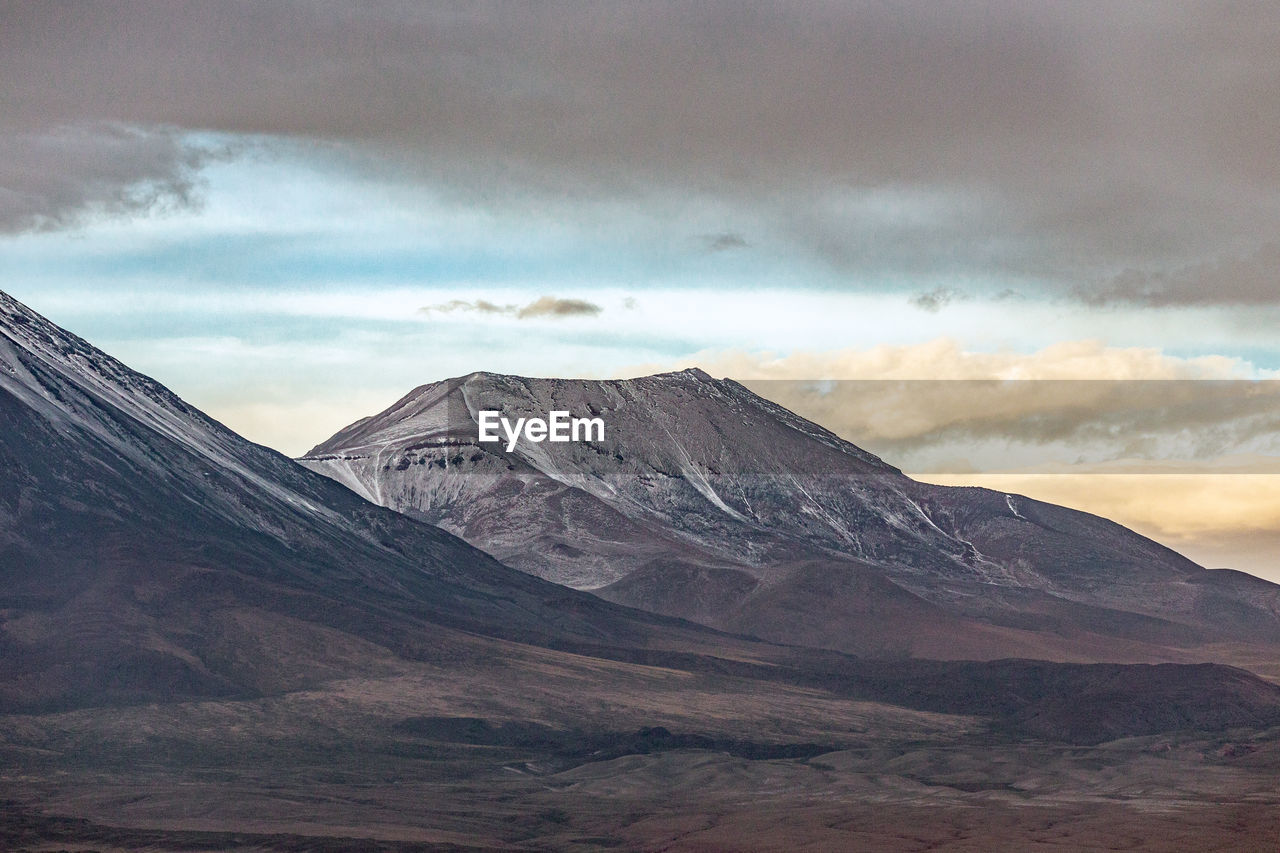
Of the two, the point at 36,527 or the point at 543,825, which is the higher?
the point at 36,527

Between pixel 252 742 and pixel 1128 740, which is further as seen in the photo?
pixel 1128 740

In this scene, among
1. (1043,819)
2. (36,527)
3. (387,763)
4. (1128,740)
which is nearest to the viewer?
(1043,819)

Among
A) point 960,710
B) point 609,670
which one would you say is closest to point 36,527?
point 609,670

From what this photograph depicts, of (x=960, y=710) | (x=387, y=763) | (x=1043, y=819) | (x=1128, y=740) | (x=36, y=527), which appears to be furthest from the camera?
(x=960, y=710)

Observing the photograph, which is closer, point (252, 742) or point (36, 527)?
point (252, 742)

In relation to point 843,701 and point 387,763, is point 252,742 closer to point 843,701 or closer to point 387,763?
point 387,763

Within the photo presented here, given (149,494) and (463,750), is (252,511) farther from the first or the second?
(463,750)

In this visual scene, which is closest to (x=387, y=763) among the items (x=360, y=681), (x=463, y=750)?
(x=463, y=750)

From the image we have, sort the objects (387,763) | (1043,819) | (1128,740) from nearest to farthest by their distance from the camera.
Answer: (1043,819), (387,763), (1128,740)

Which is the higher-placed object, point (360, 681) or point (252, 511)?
point (252, 511)
